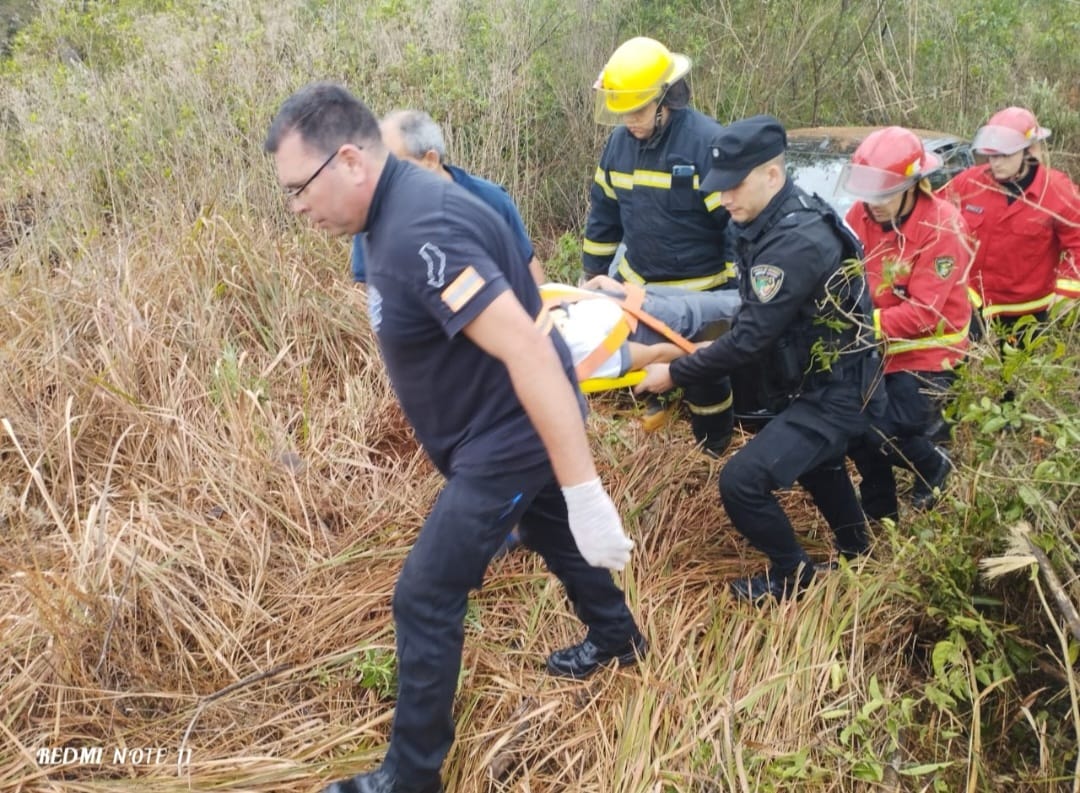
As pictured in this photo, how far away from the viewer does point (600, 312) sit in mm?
2959

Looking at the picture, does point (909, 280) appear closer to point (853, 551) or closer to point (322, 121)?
point (853, 551)

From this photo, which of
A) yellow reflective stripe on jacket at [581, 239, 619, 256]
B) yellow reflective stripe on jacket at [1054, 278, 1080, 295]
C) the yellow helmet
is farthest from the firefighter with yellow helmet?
yellow reflective stripe on jacket at [1054, 278, 1080, 295]

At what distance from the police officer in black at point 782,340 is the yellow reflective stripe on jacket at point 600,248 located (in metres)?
1.40

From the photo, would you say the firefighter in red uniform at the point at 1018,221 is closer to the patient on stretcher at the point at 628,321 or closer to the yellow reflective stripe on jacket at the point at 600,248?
the patient on stretcher at the point at 628,321

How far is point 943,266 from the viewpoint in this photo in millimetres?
3215

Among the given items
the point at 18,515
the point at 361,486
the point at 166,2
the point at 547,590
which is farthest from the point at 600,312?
the point at 166,2

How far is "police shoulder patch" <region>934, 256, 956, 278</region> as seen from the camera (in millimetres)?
3211

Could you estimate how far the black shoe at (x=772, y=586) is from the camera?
3.02m

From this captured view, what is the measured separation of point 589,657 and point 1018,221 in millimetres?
2958

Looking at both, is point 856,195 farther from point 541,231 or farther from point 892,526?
point 541,231

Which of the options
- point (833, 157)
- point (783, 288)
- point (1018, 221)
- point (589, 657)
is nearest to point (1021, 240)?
point (1018, 221)

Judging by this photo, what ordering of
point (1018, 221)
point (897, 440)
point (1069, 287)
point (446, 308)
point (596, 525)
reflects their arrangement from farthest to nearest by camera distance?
1. point (1018, 221)
2. point (1069, 287)
3. point (897, 440)
4. point (596, 525)
5. point (446, 308)

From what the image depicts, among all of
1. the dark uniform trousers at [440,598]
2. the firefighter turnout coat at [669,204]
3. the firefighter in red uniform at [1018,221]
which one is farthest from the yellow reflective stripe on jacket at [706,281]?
the dark uniform trousers at [440,598]

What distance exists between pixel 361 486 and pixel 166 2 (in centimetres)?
535
